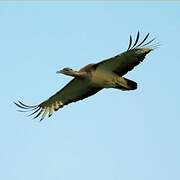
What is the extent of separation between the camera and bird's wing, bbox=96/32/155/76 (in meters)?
29.3

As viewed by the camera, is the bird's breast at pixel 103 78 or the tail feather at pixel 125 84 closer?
the tail feather at pixel 125 84

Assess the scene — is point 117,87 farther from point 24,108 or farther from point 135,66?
point 24,108

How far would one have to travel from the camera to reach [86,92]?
3203 centimetres

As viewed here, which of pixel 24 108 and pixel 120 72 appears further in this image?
pixel 24 108

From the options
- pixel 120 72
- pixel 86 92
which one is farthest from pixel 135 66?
pixel 86 92

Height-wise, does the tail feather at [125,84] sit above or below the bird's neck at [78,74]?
below

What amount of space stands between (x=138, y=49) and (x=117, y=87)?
4.39 feet

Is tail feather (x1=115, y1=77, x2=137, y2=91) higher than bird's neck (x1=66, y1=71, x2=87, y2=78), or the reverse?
bird's neck (x1=66, y1=71, x2=87, y2=78)

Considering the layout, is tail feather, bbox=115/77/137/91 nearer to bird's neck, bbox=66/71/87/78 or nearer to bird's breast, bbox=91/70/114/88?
bird's breast, bbox=91/70/114/88

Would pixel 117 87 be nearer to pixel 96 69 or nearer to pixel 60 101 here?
pixel 96 69

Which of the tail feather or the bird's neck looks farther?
the bird's neck

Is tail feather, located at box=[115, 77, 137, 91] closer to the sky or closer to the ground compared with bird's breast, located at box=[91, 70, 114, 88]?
closer to the ground

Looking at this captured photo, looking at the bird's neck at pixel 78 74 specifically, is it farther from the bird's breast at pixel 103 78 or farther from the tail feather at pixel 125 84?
the tail feather at pixel 125 84

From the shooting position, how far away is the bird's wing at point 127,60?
29.3 meters
